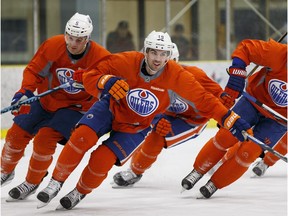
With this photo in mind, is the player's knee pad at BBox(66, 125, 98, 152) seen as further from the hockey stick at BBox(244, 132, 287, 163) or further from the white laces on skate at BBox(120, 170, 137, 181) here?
the white laces on skate at BBox(120, 170, 137, 181)

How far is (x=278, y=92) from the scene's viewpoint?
18.2 ft

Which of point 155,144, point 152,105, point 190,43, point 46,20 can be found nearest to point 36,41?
point 46,20

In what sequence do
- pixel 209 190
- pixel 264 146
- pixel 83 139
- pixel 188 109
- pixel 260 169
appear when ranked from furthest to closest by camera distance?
pixel 260 169, pixel 188 109, pixel 209 190, pixel 264 146, pixel 83 139

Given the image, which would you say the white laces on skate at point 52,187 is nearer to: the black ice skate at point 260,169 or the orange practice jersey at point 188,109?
the orange practice jersey at point 188,109

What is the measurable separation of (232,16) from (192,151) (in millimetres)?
3307

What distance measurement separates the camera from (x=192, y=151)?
756 cm

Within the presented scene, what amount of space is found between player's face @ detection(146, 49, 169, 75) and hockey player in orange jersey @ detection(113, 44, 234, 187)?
33.9 inches

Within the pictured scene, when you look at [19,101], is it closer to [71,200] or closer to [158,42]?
[71,200]

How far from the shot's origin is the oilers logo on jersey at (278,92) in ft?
18.1

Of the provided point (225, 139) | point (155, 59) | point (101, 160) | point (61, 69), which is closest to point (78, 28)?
point (61, 69)

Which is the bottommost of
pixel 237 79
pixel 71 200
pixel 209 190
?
pixel 209 190

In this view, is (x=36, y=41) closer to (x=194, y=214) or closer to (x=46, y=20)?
(x=46, y=20)

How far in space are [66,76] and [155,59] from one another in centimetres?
72

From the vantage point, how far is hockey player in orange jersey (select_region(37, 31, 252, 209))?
→ 4.80 m
